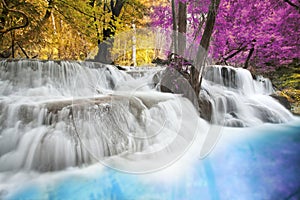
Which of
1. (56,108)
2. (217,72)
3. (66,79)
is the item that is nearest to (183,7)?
(217,72)

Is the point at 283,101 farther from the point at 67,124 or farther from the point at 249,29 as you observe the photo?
the point at 67,124

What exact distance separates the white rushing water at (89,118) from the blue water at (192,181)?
0.69 feet

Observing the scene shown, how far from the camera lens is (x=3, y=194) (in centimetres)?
202

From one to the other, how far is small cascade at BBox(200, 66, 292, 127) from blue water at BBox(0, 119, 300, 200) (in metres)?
1.81

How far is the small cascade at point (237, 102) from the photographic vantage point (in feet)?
16.2

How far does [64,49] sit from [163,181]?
11173mm

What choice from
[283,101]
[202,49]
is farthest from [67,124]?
[283,101]

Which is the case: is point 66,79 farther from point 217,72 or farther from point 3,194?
point 217,72

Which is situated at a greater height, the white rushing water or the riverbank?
the riverbank

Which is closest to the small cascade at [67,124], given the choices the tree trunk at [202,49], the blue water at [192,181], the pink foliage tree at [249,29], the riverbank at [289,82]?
the blue water at [192,181]

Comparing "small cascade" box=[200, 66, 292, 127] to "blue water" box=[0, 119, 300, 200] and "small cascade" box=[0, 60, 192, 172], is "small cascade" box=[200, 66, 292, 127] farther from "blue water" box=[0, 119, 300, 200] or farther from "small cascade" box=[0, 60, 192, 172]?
"blue water" box=[0, 119, 300, 200]

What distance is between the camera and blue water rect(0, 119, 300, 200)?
209 centimetres

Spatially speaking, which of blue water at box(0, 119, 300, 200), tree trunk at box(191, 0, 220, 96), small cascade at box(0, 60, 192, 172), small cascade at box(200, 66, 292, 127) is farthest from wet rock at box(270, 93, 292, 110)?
small cascade at box(0, 60, 192, 172)

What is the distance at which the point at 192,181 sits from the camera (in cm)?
243
